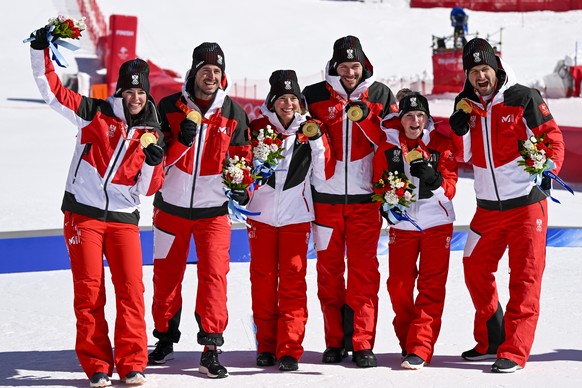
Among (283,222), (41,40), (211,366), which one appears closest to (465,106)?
(283,222)

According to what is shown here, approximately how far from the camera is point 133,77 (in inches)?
225

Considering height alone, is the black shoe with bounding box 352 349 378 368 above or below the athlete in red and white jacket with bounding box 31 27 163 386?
below

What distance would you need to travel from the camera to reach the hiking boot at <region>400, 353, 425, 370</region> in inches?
233

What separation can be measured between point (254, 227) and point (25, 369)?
168 cm

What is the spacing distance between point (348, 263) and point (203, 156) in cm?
116

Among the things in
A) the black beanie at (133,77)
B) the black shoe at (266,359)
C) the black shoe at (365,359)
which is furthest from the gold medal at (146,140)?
the black shoe at (365,359)

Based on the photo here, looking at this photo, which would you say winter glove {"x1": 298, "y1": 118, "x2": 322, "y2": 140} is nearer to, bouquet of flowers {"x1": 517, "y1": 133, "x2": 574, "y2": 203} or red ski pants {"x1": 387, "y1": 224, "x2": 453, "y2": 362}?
red ski pants {"x1": 387, "y1": 224, "x2": 453, "y2": 362}

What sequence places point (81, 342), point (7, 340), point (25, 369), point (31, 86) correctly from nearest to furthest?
point (81, 342) → point (25, 369) → point (7, 340) → point (31, 86)

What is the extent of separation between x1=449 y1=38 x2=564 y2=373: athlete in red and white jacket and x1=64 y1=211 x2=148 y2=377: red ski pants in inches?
84.2

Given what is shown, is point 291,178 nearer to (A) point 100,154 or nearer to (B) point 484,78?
(A) point 100,154

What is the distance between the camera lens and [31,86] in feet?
92.9

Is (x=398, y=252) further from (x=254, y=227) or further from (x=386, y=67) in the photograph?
(x=386, y=67)

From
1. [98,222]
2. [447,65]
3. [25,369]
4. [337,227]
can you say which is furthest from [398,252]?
[447,65]

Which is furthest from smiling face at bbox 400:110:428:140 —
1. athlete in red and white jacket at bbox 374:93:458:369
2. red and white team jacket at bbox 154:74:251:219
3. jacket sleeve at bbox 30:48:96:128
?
jacket sleeve at bbox 30:48:96:128
